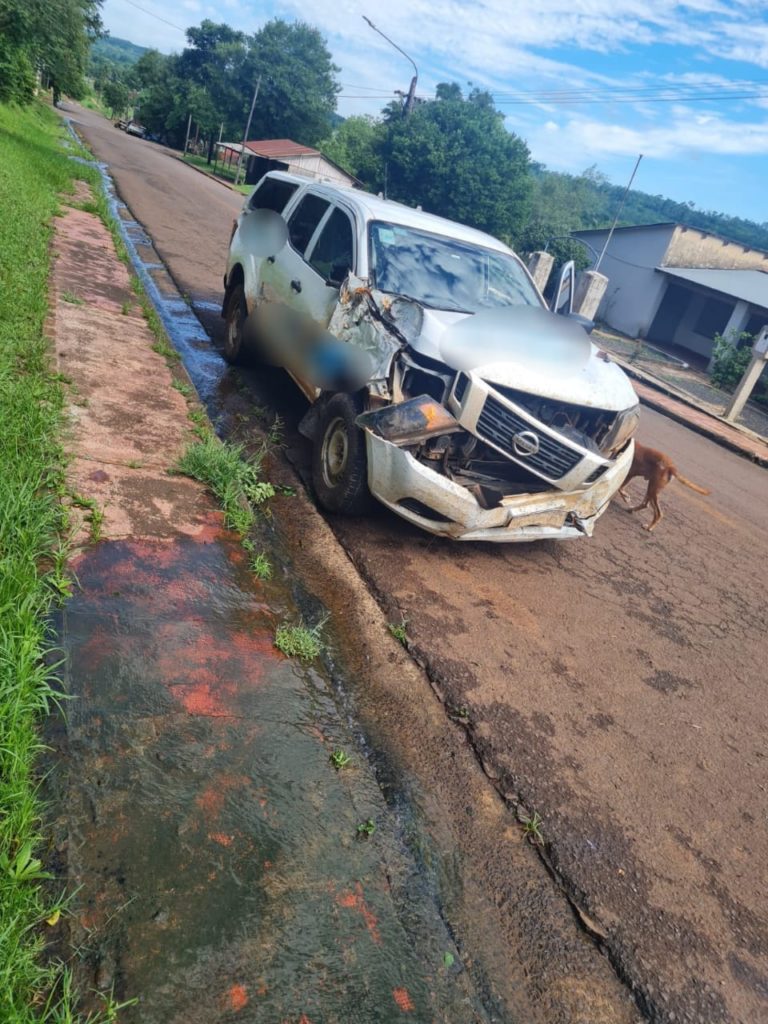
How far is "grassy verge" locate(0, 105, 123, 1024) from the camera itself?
1716 mm

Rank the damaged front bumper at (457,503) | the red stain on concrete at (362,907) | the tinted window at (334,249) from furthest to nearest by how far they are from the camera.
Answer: the tinted window at (334,249) < the damaged front bumper at (457,503) < the red stain on concrete at (362,907)

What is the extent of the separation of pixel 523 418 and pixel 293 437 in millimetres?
2471

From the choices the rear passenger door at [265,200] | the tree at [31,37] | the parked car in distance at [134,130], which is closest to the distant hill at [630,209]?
the parked car in distance at [134,130]

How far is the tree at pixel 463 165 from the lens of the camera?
4106cm

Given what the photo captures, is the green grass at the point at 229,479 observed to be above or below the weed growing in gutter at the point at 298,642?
above

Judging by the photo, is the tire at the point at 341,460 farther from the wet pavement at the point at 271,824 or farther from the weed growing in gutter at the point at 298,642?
the weed growing in gutter at the point at 298,642

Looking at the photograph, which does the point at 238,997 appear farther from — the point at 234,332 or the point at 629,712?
the point at 234,332

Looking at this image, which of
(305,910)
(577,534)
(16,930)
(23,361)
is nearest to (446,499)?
(577,534)

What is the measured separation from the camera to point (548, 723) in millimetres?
3398

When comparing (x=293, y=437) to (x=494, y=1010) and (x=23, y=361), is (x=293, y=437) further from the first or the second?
(x=494, y=1010)

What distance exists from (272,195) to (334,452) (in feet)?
11.9

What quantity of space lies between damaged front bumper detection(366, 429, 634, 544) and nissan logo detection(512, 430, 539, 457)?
0.28 meters

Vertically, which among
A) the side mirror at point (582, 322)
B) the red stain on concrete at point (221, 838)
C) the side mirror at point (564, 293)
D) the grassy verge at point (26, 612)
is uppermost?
the side mirror at point (564, 293)

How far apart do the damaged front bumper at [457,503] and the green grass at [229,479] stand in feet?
2.73
